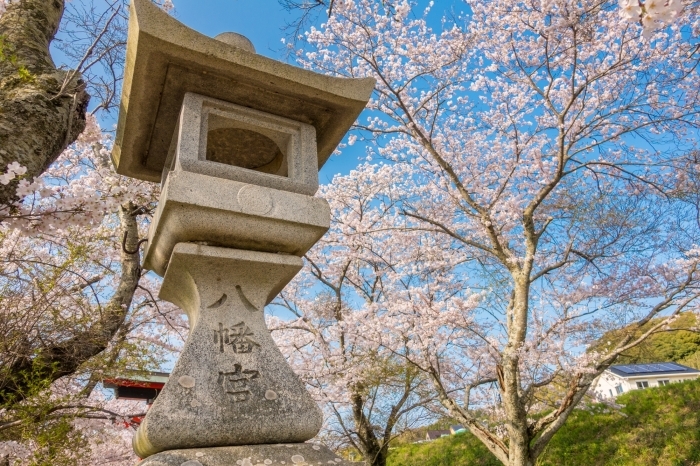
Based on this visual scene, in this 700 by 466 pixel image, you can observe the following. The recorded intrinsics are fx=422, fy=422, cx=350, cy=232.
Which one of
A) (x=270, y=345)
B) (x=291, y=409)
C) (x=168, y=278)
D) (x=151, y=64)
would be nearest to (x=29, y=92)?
(x=151, y=64)

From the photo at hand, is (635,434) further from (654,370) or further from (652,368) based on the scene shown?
(652,368)

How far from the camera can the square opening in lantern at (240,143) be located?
2.29 meters

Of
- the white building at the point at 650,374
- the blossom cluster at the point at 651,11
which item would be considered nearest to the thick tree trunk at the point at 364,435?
the blossom cluster at the point at 651,11

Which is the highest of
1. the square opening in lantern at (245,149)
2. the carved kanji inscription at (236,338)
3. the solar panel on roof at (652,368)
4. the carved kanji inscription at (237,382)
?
the square opening in lantern at (245,149)

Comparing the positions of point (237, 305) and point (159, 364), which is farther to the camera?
point (159, 364)

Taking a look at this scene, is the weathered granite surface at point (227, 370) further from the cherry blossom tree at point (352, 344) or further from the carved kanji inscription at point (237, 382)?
the cherry blossom tree at point (352, 344)

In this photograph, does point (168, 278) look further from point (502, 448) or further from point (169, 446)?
point (502, 448)

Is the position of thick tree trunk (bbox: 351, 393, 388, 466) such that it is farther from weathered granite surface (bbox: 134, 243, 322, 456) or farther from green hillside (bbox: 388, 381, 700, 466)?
weathered granite surface (bbox: 134, 243, 322, 456)

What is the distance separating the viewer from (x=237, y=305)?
2254 mm

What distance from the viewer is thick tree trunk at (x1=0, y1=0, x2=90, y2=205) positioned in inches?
99.1

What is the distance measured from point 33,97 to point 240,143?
1325mm

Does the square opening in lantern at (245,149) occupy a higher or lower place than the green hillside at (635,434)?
higher

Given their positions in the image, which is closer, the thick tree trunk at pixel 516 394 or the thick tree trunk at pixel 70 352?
the thick tree trunk at pixel 70 352

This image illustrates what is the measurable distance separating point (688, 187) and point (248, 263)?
7867mm
